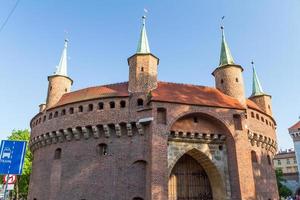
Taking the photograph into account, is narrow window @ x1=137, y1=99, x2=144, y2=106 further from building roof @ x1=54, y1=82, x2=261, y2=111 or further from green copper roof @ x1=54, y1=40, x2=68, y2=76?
green copper roof @ x1=54, y1=40, x2=68, y2=76

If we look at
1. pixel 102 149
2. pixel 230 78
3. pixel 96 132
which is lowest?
pixel 102 149

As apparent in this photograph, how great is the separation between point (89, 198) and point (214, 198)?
8.93 m

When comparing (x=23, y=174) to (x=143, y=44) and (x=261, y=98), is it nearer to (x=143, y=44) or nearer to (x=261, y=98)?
(x=143, y=44)

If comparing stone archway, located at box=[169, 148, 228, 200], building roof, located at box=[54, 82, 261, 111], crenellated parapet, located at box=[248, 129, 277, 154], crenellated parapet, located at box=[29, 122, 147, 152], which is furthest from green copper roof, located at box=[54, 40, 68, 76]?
crenellated parapet, located at box=[248, 129, 277, 154]

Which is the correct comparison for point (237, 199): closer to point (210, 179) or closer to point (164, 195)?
point (210, 179)

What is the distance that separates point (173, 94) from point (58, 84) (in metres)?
11.0

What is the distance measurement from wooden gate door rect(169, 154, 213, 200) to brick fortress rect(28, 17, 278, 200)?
0.07 m

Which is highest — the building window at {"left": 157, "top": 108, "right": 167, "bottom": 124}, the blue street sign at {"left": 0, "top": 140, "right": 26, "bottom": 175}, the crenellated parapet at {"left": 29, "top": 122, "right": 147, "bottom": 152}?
the building window at {"left": 157, "top": 108, "right": 167, "bottom": 124}

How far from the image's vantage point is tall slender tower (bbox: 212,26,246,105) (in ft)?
83.6

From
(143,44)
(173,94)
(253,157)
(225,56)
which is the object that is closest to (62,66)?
(143,44)

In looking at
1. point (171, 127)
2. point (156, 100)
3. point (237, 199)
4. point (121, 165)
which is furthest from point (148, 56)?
point (237, 199)

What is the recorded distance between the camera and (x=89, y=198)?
20656 millimetres

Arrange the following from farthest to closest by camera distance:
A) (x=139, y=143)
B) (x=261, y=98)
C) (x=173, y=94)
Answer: (x=261, y=98) < (x=173, y=94) < (x=139, y=143)

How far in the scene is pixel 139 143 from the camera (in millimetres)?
21078
